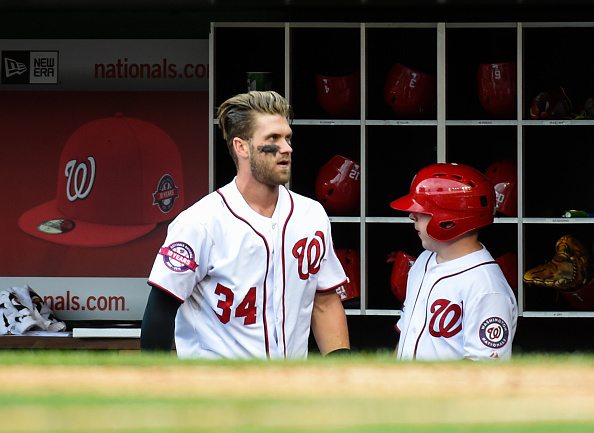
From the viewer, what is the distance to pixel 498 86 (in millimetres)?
3074

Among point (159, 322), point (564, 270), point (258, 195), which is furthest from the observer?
point (564, 270)

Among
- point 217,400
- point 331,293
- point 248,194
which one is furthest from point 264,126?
point 217,400

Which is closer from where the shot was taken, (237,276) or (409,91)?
(237,276)

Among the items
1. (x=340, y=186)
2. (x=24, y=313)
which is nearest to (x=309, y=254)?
(x=340, y=186)

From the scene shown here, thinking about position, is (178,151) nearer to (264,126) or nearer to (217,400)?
(264,126)

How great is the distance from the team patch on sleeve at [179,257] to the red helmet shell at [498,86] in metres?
1.84

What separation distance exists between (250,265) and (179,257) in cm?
17

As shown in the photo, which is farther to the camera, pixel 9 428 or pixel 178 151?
pixel 178 151

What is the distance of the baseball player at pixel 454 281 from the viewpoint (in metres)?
1.73

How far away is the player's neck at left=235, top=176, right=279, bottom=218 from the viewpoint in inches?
72.3

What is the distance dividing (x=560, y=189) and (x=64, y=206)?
2335 mm

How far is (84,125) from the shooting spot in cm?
365

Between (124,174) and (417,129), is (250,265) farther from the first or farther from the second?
(124,174)

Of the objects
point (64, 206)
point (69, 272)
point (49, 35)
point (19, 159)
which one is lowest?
point (69, 272)
